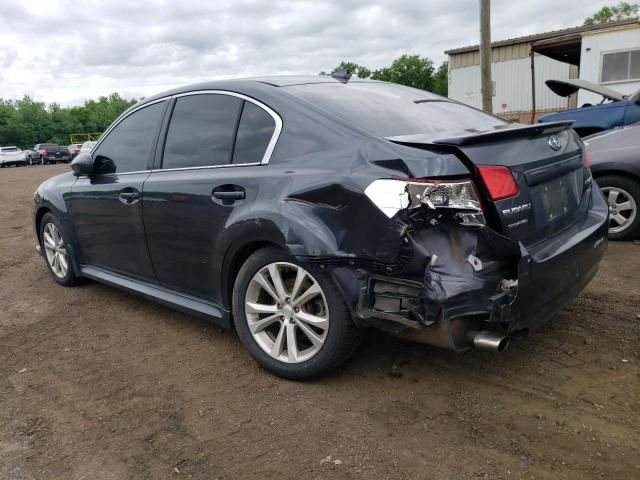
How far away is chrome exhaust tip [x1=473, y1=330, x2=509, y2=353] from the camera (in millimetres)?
2381

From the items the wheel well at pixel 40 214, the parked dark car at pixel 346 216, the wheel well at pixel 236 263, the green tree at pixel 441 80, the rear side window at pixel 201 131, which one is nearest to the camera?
the parked dark car at pixel 346 216

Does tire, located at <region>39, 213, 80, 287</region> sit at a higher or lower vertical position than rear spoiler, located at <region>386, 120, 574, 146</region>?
lower

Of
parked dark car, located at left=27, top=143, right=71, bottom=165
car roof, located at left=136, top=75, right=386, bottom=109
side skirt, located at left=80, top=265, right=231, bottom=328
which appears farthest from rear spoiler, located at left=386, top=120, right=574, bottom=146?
parked dark car, located at left=27, top=143, right=71, bottom=165

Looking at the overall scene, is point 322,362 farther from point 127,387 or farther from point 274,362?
point 127,387

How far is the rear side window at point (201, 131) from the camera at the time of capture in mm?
3236

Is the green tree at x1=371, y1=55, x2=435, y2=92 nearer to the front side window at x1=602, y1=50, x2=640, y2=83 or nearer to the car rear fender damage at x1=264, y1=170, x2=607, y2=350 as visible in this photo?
the front side window at x1=602, y1=50, x2=640, y2=83

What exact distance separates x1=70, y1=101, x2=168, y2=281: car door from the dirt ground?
0.58 m

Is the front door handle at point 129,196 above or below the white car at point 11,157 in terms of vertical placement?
above

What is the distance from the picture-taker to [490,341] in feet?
7.85

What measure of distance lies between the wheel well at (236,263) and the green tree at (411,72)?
227ft

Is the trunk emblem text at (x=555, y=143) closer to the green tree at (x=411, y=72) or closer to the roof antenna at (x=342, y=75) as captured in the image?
the roof antenna at (x=342, y=75)

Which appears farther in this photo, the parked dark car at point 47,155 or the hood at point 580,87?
the parked dark car at point 47,155

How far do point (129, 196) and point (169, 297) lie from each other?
78 centimetres

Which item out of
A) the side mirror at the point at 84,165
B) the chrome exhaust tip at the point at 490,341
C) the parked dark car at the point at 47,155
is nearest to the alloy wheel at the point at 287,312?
the chrome exhaust tip at the point at 490,341
